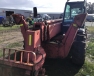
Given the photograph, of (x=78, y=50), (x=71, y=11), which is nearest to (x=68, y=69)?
(x=78, y=50)

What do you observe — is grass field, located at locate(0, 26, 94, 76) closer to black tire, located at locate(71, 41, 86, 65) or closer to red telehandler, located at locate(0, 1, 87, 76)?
red telehandler, located at locate(0, 1, 87, 76)

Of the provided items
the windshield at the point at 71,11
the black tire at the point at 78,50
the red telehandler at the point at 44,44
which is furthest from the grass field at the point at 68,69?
the windshield at the point at 71,11

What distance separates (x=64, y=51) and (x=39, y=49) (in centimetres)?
111

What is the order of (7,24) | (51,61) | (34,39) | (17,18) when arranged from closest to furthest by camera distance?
(34,39), (17,18), (51,61), (7,24)

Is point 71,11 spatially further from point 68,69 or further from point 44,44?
point 68,69

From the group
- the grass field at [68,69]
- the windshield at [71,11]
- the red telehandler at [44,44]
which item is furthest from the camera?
the windshield at [71,11]

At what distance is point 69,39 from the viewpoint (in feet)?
16.0

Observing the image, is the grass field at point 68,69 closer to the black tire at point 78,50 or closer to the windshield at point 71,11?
the black tire at point 78,50

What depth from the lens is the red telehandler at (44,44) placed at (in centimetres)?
374

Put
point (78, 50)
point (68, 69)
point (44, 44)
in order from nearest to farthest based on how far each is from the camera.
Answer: point (44, 44) < point (78, 50) < point (68, 69)

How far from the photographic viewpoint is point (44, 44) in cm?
518

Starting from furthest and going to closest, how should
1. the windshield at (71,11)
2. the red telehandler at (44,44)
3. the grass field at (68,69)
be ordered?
the windshield at (71,11) < the grass field at (68,69) < the red telehandler at (44,44)

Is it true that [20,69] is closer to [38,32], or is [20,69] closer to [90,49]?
[38,32]

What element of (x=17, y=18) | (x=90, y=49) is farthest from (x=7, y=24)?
(x=17, y=18)
